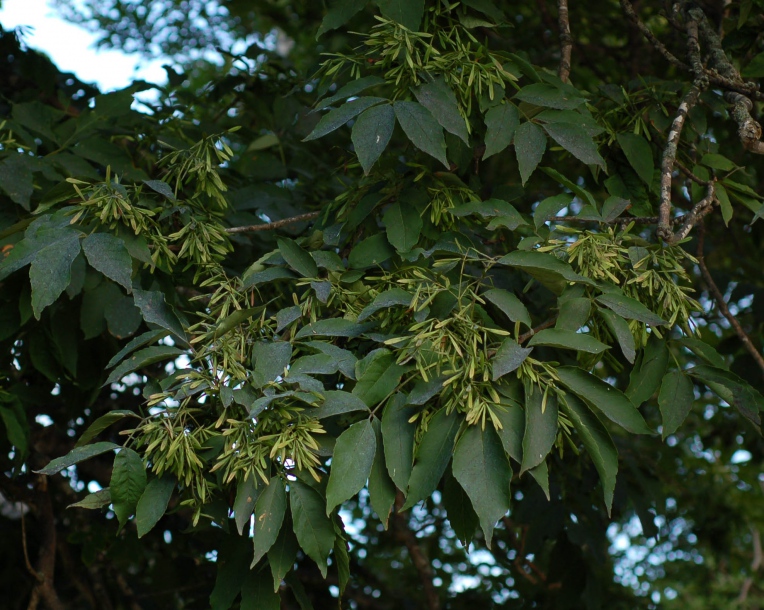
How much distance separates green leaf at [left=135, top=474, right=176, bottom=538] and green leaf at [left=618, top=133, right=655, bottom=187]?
118 centimetres

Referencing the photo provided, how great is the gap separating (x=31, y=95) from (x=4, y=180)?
888 mm

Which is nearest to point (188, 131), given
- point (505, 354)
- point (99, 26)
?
point (505, 354)

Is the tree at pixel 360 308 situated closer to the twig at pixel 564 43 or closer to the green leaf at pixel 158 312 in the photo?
the green leaf at pixel 158 312

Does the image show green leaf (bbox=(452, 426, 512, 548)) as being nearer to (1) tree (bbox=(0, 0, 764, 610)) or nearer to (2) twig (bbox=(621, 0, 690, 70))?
(1) tree (bbox=(0, 0, 764, 610))

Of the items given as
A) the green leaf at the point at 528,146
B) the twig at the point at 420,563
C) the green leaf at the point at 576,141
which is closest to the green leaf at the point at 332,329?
the green leaf at the point at 528,146

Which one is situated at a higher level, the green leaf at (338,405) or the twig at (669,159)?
the green leaf at (338,405)

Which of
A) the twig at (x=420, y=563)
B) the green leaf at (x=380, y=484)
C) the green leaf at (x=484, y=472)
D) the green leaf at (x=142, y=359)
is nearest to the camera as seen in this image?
the green leaf at (x=484, y=472)

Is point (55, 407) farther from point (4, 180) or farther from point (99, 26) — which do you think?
point (99, 26)

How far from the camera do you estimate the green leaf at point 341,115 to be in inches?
59.1

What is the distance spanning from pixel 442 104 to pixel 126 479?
2.76 feet

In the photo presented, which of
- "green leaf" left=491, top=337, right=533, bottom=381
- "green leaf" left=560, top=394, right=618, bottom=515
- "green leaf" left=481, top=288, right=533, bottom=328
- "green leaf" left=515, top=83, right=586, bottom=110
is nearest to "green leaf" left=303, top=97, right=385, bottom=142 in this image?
"green leaf" left=515, top=83, right=586, bottom=110

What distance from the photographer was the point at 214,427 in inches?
53.1

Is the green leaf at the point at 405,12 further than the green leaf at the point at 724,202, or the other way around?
the green leaf at the point at 724,202

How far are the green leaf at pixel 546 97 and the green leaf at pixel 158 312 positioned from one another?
79 cm
